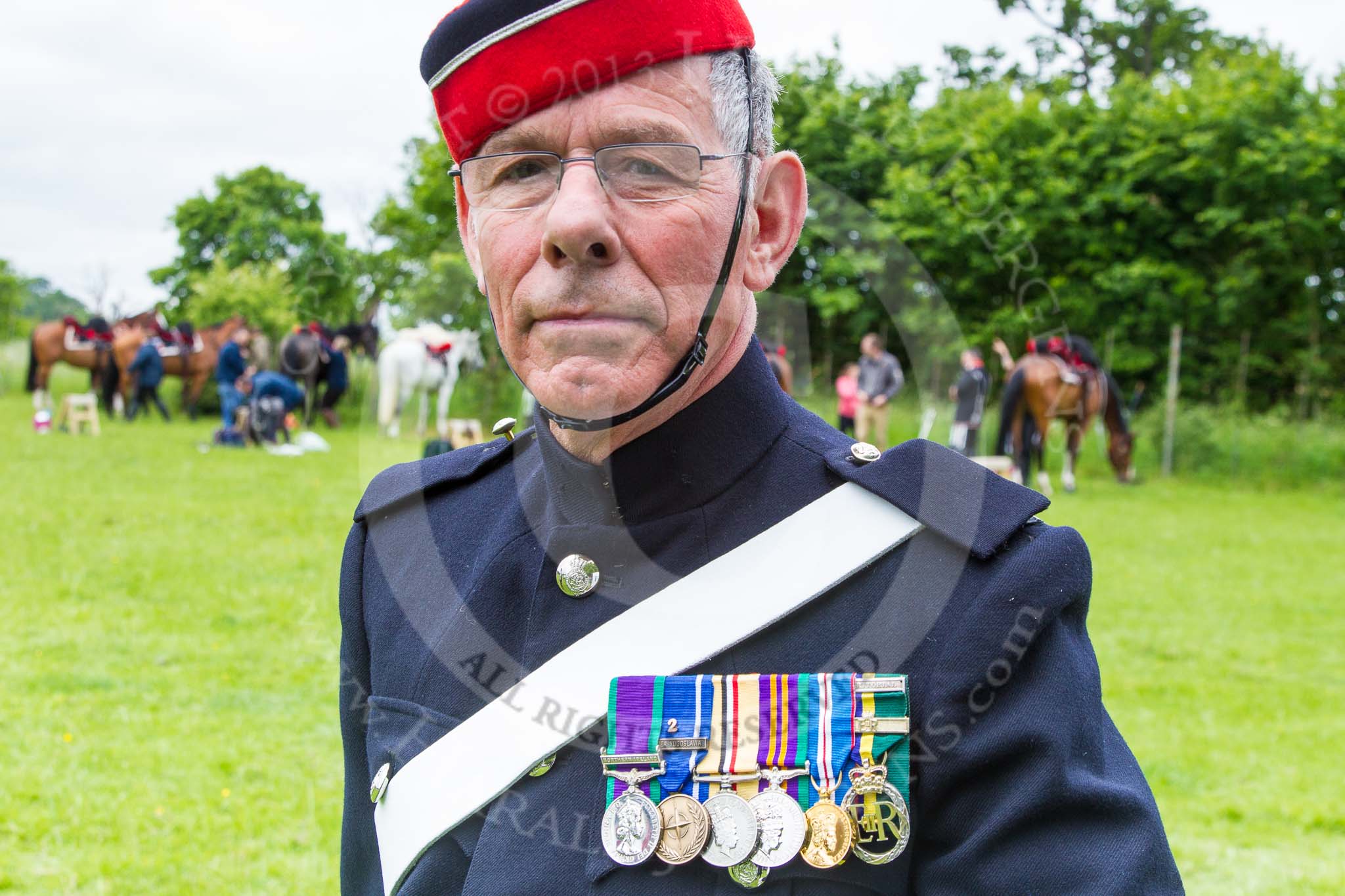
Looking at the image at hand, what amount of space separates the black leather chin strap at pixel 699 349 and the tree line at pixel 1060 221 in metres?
0.49

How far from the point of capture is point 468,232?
155 cm

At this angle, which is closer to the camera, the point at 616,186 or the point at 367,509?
the point at 616,186

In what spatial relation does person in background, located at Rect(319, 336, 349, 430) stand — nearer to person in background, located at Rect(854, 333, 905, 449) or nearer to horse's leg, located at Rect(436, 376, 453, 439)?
horse's leg, located at Rect(436, 376, 453, 439)

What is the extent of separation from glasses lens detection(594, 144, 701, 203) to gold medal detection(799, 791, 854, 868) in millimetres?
657

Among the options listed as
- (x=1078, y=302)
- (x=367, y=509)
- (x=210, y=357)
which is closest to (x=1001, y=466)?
(x=1078, y=302)

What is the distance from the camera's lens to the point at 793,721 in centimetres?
127

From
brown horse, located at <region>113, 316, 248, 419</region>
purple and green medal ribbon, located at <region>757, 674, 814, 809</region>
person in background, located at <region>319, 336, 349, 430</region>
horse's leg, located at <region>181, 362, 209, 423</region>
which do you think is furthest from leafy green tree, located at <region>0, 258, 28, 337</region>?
purple and green medal ribbon, located at <region>757, 674, 814, 809</region>

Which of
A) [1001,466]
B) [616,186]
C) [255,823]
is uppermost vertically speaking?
[616,186]

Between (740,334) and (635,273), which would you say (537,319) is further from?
(740,334)

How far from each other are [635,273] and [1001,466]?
32.2 feet

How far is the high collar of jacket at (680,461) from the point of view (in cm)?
143

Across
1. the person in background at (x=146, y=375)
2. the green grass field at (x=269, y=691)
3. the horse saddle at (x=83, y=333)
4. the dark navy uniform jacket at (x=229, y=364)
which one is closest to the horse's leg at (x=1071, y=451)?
the green grass field at (x=269, y=691)

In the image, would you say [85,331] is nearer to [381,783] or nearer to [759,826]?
[381,783]

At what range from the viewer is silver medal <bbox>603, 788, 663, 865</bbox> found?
4.10 feet
